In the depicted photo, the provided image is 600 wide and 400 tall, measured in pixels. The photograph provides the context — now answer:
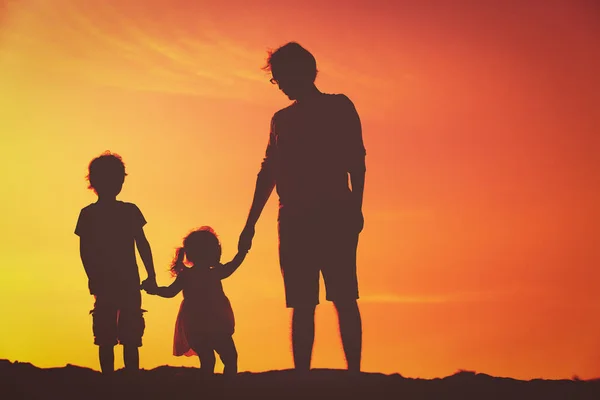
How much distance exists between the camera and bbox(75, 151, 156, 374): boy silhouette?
927cm

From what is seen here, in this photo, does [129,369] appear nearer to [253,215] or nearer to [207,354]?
[207,354]

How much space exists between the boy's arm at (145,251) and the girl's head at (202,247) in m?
0.39

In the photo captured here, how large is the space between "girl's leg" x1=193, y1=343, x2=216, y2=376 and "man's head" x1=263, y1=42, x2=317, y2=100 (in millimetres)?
2899

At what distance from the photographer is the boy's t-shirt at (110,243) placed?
9289mm

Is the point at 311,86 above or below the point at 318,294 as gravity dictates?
above

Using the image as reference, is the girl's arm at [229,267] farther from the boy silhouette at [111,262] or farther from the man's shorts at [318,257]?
the man's shorts at [318,257]

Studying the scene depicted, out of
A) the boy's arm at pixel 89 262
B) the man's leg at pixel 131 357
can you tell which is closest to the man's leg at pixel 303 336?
the man's leg at pixel 131 357

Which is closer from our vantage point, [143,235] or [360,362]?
[360,362]

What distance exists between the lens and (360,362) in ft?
26.5

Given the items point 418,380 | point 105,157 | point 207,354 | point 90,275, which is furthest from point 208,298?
point 418,380

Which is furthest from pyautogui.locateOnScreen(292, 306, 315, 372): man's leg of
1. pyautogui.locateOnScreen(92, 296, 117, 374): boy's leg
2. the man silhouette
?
pyautogui.locateOnScreen(92, 296, 117, 374): boy's leg

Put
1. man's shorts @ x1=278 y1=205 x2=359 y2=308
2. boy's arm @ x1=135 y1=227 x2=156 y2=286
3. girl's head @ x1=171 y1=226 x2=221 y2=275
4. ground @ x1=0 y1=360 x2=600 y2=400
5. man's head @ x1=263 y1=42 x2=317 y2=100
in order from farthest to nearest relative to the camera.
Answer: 1. girl's head @ x1=171 y1=226 x2=221 y2=275
2. boy's arm @ x1=135 y1=227 x2=156 y2=286
3. man's head @ x1=263 y1=42 x2=317 y2=100
4. man's shorts @ x1=278 y1=205 x2=359 y2=308
5. ground @ x1=0 y1=360 x2=600 y2=400

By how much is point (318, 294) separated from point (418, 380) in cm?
124

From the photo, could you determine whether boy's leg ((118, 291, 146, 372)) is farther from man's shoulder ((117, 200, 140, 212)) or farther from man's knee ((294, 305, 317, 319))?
man's knee ((294, 305, 317, 319))
